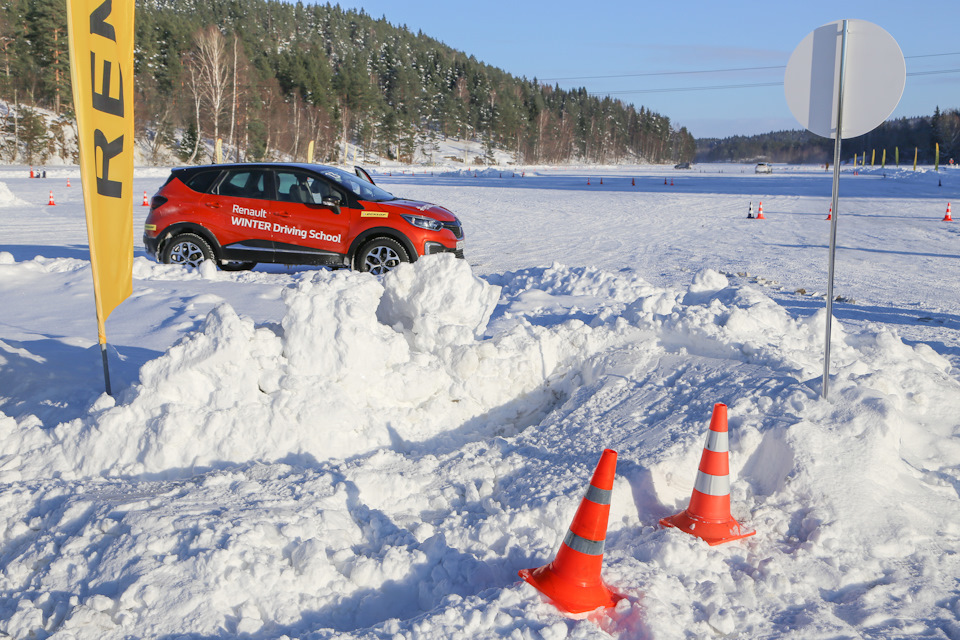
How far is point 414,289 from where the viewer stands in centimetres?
566

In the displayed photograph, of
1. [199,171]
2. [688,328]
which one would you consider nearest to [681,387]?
[688,328]

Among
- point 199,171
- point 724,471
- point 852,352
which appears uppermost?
point 199,171

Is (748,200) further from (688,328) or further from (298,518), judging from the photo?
(298,518)

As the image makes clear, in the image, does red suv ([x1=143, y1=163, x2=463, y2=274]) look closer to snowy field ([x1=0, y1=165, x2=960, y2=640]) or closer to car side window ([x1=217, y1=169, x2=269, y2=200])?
car side window ([x1=217, y1=169, x2=269, y2=200])

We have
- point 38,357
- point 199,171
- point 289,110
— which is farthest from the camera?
point 289,110

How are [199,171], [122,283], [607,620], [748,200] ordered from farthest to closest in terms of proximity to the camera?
[748,200]
[199,171]
[122,283]
[607,620]

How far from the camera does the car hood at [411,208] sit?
9.52 meters

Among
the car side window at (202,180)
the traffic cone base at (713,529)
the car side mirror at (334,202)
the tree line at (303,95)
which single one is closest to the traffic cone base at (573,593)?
the traffic cone base at (713,529)

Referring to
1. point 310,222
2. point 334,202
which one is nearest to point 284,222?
point 310,222

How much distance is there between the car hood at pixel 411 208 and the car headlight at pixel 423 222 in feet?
0.18

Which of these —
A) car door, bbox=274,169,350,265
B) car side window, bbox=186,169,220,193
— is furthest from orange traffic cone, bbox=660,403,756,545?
car side window, bbox=186,169,220,193

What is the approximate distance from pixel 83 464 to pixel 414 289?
8.79ft

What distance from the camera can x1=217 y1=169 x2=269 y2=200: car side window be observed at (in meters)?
9.68

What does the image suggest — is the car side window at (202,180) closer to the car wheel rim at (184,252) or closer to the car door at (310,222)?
the car wheel rim at (184,252)
